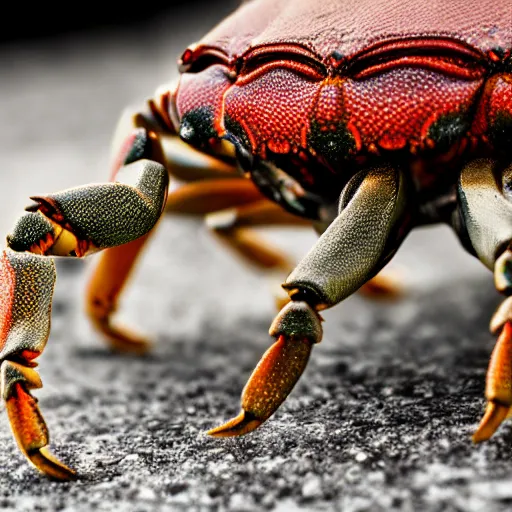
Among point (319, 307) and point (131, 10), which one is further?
point (131, 10)

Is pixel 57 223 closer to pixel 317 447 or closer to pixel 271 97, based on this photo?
pixel 271 97

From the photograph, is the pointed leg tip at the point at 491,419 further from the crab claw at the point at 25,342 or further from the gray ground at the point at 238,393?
the crab claw at the point at 25,342

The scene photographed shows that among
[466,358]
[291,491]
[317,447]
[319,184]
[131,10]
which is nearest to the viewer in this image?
[291,491]

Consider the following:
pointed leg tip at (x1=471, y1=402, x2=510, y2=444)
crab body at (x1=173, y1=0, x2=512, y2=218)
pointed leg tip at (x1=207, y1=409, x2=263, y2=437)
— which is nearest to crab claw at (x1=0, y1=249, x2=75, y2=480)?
pointed leg tip at (x1=207, y1=409, x2=263, y2=437)

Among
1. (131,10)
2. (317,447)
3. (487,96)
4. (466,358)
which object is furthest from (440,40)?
(131,10)

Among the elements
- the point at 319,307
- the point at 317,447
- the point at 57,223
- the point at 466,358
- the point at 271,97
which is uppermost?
the point at 271,97

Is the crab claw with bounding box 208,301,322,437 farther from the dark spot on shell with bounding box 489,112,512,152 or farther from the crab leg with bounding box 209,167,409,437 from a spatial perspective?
the dark spot on shell with bounding box 489,112,512,152

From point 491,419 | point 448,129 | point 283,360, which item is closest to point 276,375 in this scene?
point 283,360
